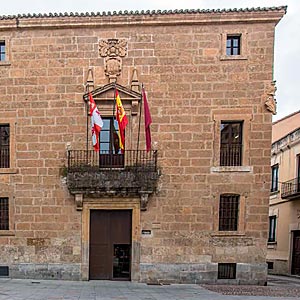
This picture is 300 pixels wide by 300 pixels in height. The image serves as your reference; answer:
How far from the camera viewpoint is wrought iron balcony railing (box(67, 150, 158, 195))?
43.9 feet

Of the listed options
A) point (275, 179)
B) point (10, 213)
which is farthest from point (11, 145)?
point (275, 179)

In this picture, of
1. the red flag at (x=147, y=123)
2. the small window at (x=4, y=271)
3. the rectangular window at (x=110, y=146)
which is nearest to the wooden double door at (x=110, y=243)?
the rectangular window at (x=110, y=146)

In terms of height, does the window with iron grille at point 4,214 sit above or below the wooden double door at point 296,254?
below

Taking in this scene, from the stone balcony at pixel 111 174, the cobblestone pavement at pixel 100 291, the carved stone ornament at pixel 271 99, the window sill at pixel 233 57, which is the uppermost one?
the window sill at pixel 233 57

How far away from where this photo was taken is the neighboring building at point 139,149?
13.6 metres

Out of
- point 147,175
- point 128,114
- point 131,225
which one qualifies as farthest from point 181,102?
point 131,225

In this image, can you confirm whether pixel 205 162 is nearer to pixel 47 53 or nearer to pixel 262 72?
pixel 262 72

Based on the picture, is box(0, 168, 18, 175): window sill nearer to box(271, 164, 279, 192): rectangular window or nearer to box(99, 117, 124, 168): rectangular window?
box(99, 117, 124, 168): rectangular window

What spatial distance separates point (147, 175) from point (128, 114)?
7.88ft

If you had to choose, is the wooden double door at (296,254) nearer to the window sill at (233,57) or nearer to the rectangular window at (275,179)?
the rectangular window at (275,179)

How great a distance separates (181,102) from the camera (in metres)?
13.9

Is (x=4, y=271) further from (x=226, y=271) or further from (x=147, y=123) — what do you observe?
(x=226, y=271)

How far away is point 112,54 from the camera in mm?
13984

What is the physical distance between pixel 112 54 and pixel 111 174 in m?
4.52
